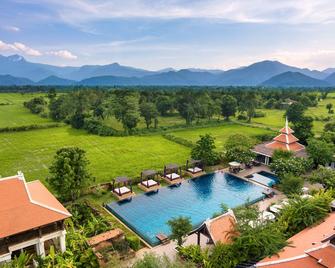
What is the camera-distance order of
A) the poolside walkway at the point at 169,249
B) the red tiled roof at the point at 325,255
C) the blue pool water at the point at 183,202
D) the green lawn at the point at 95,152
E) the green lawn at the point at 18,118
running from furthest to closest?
the green lawn at the point at 18,118
the green lawn at the point at 95,152
the blue pool water at the point at 183,202
the poolside walkway at the point at 169,249
the red tiled roof at the point at 325,255

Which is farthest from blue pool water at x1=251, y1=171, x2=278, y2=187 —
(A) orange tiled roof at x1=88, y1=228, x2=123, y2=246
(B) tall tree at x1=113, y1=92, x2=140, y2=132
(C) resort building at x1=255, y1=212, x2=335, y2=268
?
(B) tall tree at x1=113, y1=92, x2=140, y2=132

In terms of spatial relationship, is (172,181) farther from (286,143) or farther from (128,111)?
(128,111)

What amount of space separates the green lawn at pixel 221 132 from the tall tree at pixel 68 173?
26.4m

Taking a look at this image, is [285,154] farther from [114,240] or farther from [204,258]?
[114,240]

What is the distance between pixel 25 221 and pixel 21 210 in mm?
726

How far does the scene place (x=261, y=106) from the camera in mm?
91625

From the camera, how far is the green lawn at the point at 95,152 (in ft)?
112

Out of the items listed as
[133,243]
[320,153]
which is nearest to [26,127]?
[133,243]

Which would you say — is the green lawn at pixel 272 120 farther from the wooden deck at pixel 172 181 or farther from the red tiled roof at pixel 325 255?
the red tiled roof at pixel 325 255

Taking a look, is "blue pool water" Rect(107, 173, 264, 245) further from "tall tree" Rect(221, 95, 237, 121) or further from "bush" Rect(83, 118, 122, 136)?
"tall tree" Rect(221, 95, 237, 121)

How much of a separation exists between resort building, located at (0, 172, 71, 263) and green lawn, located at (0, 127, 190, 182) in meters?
13.0

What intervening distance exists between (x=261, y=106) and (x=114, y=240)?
80960mm

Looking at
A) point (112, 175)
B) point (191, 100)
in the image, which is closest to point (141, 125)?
point (191, 100)

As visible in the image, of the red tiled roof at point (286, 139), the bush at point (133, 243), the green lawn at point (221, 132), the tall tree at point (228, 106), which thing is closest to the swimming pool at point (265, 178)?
the red tiled roof at point (286, 139)
